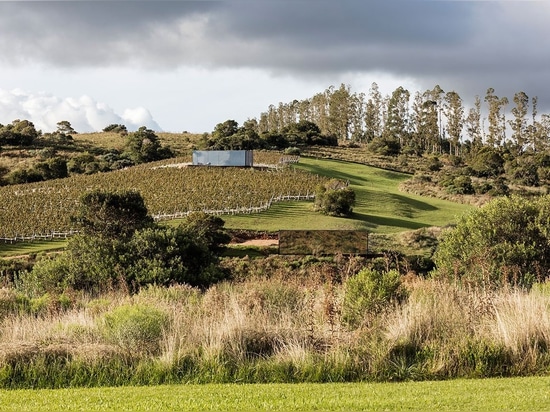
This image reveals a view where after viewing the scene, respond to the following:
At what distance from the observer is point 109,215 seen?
2053 centimetres

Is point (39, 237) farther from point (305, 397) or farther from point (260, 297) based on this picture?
point (305, 397)

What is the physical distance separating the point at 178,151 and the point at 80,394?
233 feet

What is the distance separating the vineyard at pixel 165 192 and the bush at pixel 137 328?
93.6 feet

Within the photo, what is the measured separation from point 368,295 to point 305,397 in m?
3.64

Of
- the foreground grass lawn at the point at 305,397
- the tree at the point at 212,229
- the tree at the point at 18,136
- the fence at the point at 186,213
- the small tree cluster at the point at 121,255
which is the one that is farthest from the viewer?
the tree at the point at 18,136

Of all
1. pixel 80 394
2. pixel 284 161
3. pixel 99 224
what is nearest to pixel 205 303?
pixel 80 394

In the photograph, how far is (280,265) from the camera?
29.7 metres

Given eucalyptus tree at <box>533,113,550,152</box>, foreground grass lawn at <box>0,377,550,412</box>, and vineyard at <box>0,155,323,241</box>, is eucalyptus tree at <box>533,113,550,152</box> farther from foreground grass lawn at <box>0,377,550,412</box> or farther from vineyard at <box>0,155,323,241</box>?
foreground grass lawn at <box>0,377,550,412</box>

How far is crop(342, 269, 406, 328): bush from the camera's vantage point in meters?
9.36

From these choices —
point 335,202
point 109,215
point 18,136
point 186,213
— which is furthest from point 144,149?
point 109,215

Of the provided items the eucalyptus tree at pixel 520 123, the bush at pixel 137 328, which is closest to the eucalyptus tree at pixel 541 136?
the eucalyptus tree at pixel 520 123

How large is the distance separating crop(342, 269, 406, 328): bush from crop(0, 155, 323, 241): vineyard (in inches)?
1137

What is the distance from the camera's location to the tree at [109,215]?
66.0ft

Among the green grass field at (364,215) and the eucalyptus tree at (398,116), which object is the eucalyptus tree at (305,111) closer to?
the eucalyptus tree at (398,116)
